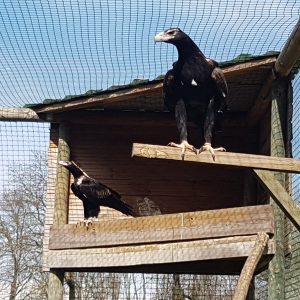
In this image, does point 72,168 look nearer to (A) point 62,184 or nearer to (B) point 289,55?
(A) point 62,184

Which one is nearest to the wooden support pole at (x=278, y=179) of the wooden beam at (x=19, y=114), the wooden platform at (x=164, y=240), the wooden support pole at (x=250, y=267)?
the wooden platform at (x=164, y=240)

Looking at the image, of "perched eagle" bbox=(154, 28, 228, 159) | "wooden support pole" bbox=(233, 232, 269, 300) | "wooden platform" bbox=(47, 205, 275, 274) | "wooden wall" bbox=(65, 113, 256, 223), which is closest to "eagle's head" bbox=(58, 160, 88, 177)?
"wooden wall" bbox=(65, 113, 256, 223)

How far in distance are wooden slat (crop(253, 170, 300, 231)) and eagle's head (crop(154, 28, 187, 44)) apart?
1.13 meters

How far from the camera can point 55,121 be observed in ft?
16.4

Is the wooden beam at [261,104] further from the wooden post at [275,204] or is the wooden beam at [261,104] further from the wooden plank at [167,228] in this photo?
the wooden plank at [167,228]

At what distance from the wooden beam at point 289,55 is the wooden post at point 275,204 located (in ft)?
0.46

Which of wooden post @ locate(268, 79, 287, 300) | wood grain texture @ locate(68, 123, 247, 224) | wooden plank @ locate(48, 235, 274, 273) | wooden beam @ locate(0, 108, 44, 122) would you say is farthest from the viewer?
wood grain texture @ locate(68, 123, 247, 224)

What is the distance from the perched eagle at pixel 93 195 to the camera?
4809mm

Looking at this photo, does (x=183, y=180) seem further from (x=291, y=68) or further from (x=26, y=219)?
(x=26, y=219)

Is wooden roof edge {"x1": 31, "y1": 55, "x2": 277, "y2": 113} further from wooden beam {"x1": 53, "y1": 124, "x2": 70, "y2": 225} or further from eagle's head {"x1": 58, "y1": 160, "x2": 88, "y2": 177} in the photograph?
eagle's head {"x1": 58, "y1": 160, "x2": 88, "y2": 177}

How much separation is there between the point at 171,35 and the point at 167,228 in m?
1.21

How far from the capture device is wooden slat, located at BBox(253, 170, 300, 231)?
3.36 metres

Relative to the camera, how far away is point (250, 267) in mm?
3246

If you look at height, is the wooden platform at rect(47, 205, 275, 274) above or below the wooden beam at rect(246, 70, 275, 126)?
below
